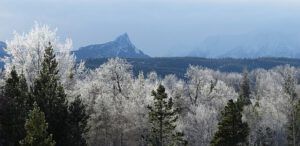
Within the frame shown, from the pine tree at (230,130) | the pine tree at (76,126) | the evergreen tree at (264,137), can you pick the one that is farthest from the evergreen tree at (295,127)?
the pine tree at (76,126)

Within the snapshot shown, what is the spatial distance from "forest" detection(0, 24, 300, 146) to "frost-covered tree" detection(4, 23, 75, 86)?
130mm

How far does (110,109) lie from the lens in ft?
288

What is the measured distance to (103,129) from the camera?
8744 cm

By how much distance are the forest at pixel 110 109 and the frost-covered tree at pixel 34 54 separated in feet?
0.43

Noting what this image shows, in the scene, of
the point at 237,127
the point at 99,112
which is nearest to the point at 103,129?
the point at 99,112

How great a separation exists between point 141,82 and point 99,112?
2088cm

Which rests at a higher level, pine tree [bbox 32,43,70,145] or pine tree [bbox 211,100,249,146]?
pine tree [bbox 32,43,70,145]

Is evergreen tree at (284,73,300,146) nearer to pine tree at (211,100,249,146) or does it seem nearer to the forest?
the forest

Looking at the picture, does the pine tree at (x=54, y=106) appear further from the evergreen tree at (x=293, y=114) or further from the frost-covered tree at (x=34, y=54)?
the evergreen tree at (x=293, y=114)

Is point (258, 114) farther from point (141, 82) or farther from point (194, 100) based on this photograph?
point (141, 82)

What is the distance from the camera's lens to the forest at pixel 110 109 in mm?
53969

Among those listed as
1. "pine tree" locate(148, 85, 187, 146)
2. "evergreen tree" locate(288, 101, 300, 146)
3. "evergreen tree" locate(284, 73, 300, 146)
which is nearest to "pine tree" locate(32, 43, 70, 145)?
"pine tree" locate(148, 85, 187, 146)

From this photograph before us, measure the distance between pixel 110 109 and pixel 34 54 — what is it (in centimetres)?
1820

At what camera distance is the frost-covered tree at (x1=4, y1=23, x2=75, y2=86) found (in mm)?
73875
